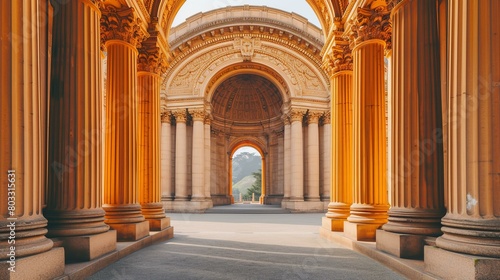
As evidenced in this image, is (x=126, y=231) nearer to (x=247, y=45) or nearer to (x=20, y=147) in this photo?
(x=20, y=147)

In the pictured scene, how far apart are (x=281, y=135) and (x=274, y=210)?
33.0 ft

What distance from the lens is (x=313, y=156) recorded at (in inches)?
1223

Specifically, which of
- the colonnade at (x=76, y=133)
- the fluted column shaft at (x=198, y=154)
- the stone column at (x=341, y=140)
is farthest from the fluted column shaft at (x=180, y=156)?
the stone column at (x=341, y=140)

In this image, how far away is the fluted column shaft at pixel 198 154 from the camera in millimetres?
30425

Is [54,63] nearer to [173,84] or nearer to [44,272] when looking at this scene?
[44,272]

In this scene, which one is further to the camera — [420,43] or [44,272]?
[420,43]

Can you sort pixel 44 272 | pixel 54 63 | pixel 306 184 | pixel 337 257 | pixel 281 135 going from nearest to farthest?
1. pixel 44 272
2. pixel 54 63
3. pixel 337 257
4. pixel 306 184
5. pixel 281 135

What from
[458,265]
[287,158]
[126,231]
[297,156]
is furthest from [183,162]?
[458,265]

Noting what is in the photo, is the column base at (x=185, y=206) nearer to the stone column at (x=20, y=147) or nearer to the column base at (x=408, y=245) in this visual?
the column base at (x=408, y=245)

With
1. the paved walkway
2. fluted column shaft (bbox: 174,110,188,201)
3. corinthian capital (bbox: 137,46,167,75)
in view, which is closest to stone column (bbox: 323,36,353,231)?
the paved walkway

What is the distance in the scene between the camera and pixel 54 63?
7.54 m

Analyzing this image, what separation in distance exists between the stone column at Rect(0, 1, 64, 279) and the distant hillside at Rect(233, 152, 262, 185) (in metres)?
169

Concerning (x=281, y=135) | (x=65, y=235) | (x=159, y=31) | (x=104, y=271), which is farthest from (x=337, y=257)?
(x=281, y=135)

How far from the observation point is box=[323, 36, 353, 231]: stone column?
41.6 feet
